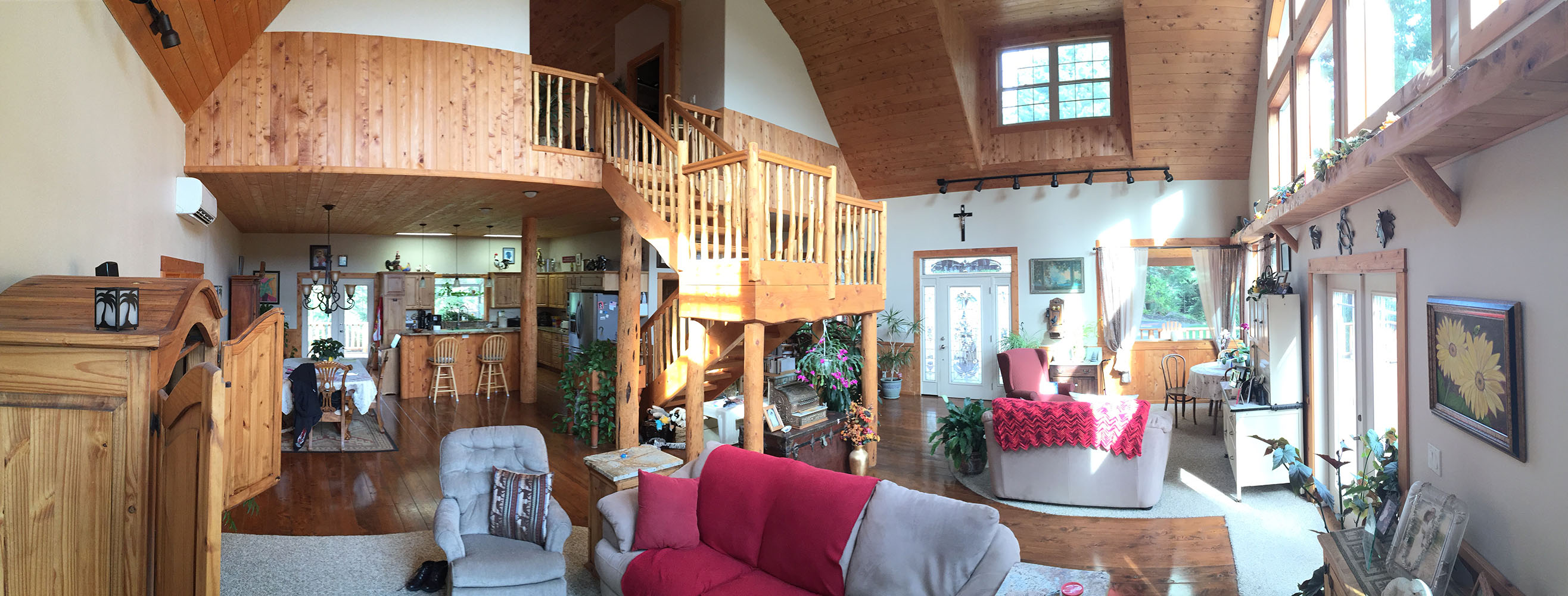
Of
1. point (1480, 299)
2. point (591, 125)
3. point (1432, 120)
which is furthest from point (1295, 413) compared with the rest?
point (591, 125)

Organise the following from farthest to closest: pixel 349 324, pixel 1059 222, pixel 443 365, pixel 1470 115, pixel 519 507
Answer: pixel 349 324
pixel 443 365
pixel 1059 222
pixel 519 507
pixel 1470 115

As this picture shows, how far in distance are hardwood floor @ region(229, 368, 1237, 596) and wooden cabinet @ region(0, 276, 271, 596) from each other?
2583 millimetres

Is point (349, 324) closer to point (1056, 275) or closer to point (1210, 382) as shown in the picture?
point (1056, 275)

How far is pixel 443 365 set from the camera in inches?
376

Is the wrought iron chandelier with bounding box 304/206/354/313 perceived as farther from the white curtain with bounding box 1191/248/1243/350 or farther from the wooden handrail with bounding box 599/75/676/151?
the white curtain with bounding box 1191/248/1243/350

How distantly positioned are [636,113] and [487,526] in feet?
12.4

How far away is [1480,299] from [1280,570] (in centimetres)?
200

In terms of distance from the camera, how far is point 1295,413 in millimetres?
5500

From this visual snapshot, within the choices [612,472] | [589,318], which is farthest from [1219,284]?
[589,318]

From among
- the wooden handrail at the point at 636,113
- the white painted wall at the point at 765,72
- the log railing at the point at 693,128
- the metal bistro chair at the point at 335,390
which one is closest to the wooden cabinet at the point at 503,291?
the metal bistro chair at the point at 335,390

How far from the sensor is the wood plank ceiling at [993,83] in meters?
7.45

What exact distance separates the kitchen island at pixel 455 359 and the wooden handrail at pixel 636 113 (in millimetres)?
4881

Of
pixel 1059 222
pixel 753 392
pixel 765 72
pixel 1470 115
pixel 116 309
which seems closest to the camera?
pixel 116 309

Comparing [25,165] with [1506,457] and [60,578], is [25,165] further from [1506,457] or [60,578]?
[1506,457]
